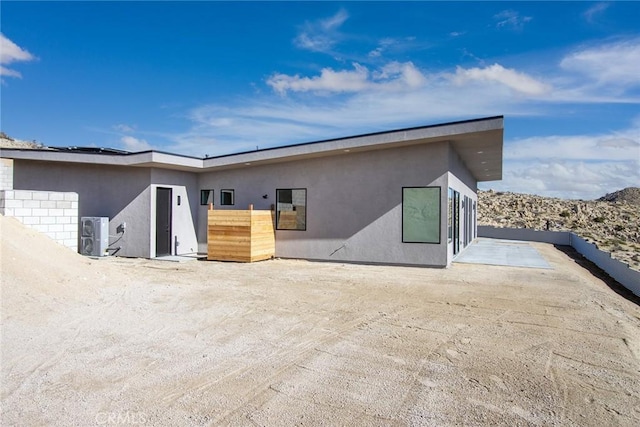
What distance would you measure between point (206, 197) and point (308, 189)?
412 centimetres

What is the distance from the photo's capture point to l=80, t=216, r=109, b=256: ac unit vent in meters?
12.1

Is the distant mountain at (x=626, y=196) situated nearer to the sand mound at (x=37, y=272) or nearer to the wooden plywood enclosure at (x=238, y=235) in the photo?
Answer: the wooden plywood enclosure at (x=238, y=235)

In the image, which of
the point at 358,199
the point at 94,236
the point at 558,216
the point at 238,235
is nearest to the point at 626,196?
the point at 558,216

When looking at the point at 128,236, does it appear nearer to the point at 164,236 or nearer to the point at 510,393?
the point at 164,236

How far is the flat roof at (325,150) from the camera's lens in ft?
32.7

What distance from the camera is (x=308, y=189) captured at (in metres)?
12.3

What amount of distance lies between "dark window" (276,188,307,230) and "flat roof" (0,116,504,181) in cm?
105

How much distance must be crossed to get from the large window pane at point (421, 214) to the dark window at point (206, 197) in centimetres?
684

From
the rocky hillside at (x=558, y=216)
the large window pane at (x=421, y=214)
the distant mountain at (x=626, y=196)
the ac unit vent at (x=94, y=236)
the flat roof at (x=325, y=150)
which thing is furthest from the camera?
the distant mountain at (x=626, y=196)

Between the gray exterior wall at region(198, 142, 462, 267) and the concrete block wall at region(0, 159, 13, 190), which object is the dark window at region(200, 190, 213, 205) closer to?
the gray exterior wall at region(198, 142, 462, 267)

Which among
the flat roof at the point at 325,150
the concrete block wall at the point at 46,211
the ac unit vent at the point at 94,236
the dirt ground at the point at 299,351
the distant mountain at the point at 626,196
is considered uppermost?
the distant mountain at the point at 626,196

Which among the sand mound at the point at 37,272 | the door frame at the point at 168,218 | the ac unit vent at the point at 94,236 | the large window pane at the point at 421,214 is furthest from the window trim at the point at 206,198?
the large window pane at the point at 421,214

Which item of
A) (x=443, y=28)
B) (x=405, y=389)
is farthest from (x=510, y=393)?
(x=443, y=28)

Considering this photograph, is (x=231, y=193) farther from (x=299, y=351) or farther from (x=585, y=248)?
(x=585, y=248)
